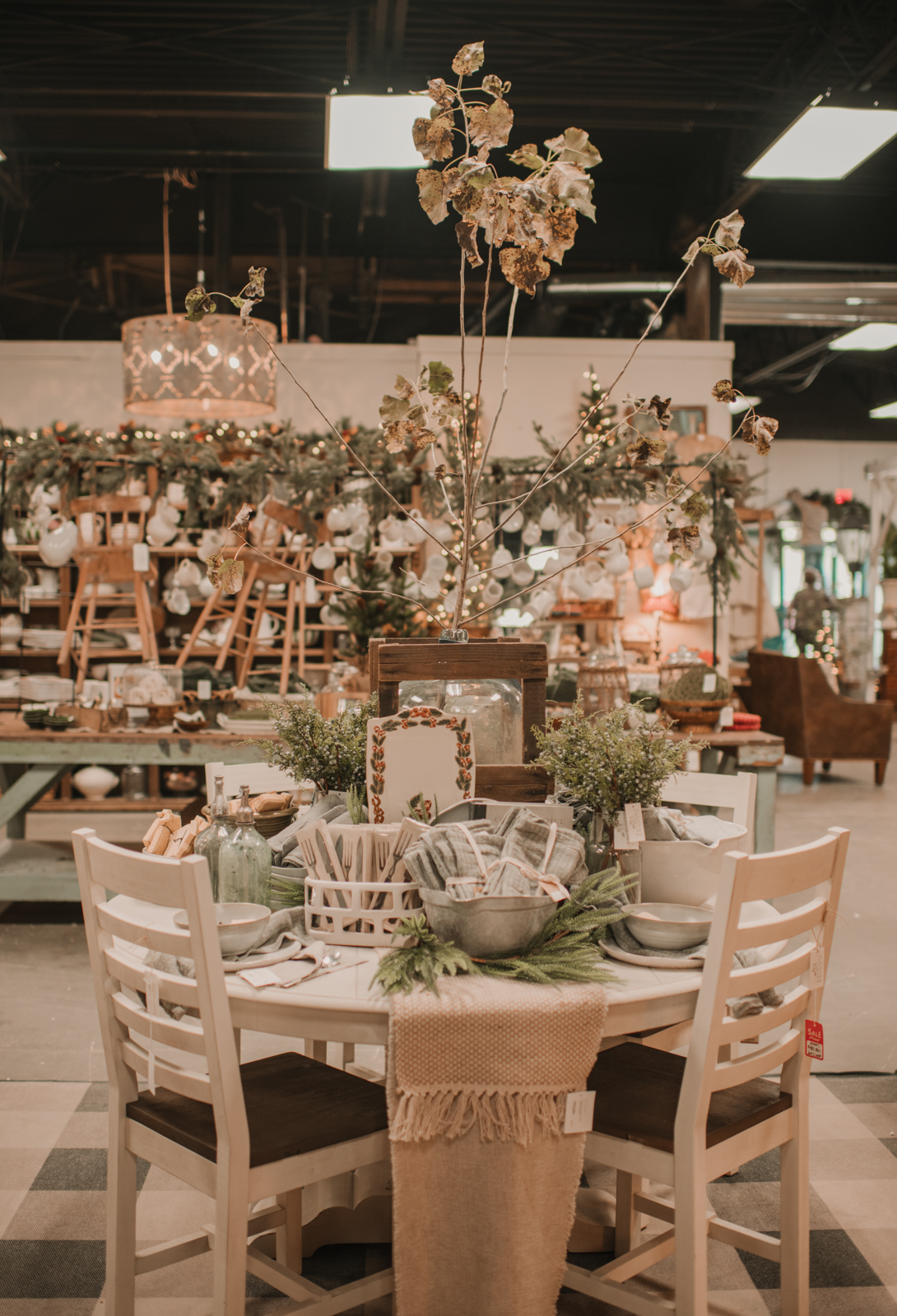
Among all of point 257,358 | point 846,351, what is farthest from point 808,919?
point 846,351

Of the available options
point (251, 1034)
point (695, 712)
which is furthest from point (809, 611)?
point (251, 1034)

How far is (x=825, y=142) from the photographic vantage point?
5.27m

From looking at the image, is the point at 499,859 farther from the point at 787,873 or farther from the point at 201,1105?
the point at 201,1105

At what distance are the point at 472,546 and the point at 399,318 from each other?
8.18 meters

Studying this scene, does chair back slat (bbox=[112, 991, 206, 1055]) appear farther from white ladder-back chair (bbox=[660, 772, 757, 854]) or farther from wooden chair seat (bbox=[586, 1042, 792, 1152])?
white ladder-back chair (bbox=[660, 772, 757, 854])

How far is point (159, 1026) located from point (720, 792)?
4.84 ft

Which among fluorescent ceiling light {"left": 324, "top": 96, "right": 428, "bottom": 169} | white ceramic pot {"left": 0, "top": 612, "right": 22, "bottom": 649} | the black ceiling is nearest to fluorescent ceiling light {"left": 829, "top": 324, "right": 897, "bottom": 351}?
the black ceiling

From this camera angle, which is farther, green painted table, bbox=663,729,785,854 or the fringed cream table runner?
green painted table, bbox=663,729,785,854

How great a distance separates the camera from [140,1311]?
1.84 metres

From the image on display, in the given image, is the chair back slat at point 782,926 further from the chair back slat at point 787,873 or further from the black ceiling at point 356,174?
the black ceiling at point 356,174

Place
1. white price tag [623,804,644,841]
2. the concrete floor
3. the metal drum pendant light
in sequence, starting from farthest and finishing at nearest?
the metal drum pendant light, the concrete floor, white price tag [623,804,644,841]

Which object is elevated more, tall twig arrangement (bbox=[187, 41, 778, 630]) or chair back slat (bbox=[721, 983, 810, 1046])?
tall twig arrangement (bbox=[187, 41, 778, 630])

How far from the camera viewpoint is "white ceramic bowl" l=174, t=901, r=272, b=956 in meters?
1.54

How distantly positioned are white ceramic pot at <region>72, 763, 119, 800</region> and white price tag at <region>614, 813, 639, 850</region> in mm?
4700
